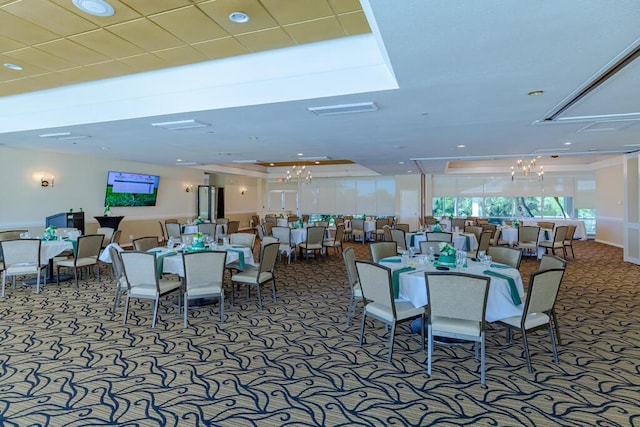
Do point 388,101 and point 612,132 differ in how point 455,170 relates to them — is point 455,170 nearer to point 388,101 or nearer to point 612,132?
point 612,132

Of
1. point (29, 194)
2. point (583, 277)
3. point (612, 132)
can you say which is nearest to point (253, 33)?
point (612, 132)

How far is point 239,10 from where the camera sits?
3.51 meters

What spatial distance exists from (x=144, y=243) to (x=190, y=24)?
3.90 meters

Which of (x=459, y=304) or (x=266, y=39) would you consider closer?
(x=459, y=304)

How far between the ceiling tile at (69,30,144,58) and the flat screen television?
787 centimetres

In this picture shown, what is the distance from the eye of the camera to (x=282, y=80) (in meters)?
4.71

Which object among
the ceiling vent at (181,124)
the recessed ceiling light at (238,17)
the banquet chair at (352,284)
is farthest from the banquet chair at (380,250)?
the recessed ceiling light at (238,17)

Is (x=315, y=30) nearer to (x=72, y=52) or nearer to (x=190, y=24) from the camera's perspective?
(x=190, y=24)

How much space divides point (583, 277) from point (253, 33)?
7837 mm

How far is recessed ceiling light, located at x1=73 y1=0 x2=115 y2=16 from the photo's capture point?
11.0 feet

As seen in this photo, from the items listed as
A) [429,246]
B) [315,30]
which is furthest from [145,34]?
[429,246]

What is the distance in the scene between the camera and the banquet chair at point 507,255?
4.98 meters

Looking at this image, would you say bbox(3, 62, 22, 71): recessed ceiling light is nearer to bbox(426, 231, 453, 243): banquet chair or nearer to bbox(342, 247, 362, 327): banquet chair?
bbox(342, 247, 362, 327): banquet chair

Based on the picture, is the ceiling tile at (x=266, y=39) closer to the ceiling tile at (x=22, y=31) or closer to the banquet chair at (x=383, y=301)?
the ceiling tile at (x=22, y=31)
